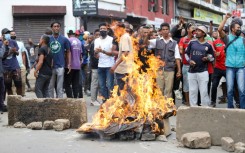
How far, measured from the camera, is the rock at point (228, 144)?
6.53 metres

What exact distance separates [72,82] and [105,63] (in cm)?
111

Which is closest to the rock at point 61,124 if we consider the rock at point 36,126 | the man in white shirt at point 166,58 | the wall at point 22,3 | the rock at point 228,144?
the rock at point 36,126

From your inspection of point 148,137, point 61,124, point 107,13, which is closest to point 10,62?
point 61,124

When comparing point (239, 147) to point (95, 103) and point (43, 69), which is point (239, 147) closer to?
point (43, 69)

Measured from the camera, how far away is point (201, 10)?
4916cm

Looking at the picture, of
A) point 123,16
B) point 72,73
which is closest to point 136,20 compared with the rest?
point 123,16

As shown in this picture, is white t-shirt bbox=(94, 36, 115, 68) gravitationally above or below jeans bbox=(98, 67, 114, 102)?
above

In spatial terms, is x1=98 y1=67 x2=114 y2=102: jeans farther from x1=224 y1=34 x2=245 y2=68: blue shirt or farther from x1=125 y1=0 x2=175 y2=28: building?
x1=125 y1=0 x2=175 y2=28: building

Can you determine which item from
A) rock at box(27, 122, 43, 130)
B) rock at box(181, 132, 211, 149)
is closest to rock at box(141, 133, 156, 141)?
rock at box(181, 132, 211, 149)

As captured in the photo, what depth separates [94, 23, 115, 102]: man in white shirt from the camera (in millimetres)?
10859

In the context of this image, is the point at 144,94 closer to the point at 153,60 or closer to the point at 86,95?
the point at 153,60

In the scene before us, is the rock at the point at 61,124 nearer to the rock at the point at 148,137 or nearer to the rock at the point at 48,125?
the rock at the point at 48,125

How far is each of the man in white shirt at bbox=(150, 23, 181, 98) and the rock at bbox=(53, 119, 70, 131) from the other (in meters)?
2.55

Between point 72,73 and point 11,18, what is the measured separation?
Answer: 41.4ft
